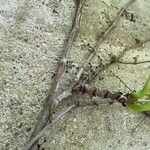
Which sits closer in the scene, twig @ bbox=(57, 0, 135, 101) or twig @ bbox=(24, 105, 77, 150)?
twig @ bbox=(24, 105, 77, 150)

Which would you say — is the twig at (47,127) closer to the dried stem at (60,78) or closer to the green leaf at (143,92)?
the dried stem at (60,78)

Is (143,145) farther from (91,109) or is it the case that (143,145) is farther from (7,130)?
(7,130)

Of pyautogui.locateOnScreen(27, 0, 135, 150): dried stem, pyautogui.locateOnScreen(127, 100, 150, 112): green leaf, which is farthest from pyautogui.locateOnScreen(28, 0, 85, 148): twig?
pyautogui.locateOnScreen(127, 100, 150, 112): green leaf

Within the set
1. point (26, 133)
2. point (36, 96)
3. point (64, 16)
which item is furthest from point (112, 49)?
point (26, 133)

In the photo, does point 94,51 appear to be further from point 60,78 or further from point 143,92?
point 143,92

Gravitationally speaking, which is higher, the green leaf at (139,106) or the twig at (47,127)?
the green leaf at (139,106)

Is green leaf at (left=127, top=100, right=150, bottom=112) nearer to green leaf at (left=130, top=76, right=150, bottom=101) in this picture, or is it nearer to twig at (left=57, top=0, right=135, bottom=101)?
green leaf at (left=130, top=76, right=150, bottom=101)

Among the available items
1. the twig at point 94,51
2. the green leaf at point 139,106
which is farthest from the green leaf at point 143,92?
the twig at point 94,51

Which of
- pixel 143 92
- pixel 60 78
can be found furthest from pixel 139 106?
pixel 60 78
